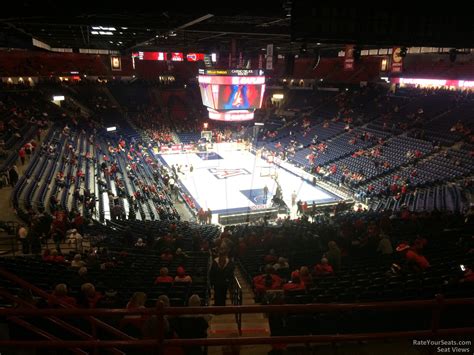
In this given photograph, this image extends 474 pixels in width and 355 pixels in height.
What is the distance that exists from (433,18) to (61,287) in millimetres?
7969

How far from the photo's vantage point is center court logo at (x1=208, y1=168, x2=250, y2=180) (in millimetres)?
32875

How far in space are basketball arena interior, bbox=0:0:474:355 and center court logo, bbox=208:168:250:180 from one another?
0.46m

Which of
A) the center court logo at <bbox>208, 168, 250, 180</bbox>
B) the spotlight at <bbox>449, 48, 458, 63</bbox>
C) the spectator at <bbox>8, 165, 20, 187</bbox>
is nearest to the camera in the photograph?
the spotlight at <bbox>449, 48, 458, 63</bbox>

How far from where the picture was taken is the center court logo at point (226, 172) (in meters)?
32.9

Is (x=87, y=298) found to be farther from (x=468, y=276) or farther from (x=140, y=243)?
(x=140, y=243)

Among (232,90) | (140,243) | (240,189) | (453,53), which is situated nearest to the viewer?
(140,243)

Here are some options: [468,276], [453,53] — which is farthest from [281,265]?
[453,53]

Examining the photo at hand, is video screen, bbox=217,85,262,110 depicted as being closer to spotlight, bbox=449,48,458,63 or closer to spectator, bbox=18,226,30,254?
spotlight, bbox=449,48,458,63

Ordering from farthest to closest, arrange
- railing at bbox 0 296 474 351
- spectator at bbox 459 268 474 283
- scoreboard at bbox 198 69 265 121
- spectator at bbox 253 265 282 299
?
scoreboard at bbox 198 69 265 121, spectator at bbox 253 265 282 299, spectator at bbox 459 268 474 283, railing at bbox 0 296 474 351

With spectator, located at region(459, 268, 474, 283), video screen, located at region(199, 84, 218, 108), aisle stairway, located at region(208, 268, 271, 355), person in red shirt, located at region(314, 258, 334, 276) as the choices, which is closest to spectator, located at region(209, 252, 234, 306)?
aisle stairway, located at region(208, 268, 271, 355)

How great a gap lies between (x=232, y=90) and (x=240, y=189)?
25.6 feet

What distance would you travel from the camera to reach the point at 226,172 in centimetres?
3391

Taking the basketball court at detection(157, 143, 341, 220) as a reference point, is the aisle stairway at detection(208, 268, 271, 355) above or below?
above

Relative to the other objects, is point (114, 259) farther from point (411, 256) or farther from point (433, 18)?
point (433, 18)
